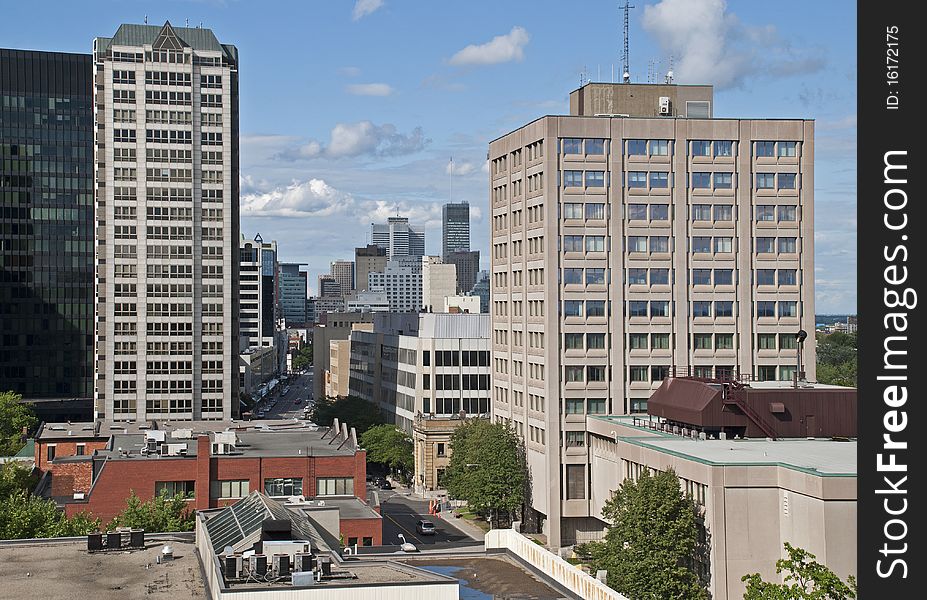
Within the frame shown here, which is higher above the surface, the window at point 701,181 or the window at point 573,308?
the window at point 701,181

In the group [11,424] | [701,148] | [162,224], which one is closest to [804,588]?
[701,148]

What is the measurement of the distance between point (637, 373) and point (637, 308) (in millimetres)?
6216

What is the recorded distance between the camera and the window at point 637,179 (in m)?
115

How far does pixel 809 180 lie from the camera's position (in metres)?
117

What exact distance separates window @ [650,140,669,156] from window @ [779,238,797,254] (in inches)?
570

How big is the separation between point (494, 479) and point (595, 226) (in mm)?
26866

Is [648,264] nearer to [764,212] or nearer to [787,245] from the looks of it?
[764,212]

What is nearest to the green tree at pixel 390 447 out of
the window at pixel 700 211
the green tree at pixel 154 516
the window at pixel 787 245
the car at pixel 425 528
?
the car at pixel 425 528

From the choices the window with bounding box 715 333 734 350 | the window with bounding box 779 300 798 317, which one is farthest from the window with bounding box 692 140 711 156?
the window with bounding box 715 333 734 350

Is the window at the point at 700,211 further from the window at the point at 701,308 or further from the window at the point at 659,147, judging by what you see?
the window at the point at 701,308

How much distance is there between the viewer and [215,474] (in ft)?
311

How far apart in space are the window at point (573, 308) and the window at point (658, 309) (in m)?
6.96

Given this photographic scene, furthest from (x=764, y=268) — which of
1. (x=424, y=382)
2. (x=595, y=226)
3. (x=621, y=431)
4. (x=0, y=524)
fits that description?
(x=0, y=524)
